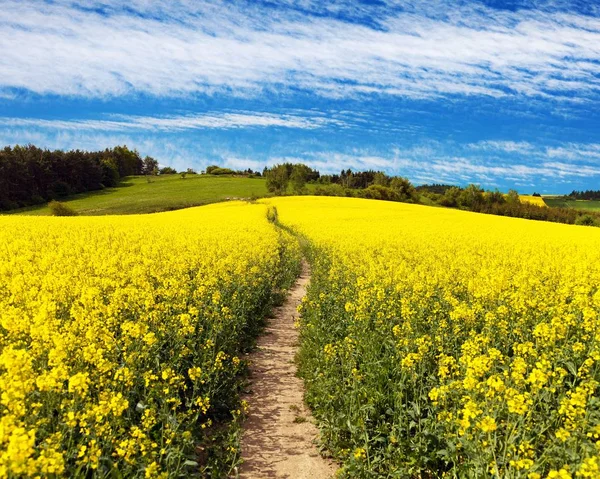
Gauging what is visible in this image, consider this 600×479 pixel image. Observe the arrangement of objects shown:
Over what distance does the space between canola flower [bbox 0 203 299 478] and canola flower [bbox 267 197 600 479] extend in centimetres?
179

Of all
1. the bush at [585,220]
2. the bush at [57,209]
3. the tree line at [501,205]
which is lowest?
the bush at [57,209]

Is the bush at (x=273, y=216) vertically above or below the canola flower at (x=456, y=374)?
above

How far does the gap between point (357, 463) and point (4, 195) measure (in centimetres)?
8386

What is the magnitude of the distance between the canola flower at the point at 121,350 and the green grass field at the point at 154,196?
178 ft

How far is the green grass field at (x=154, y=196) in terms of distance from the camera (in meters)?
69.6

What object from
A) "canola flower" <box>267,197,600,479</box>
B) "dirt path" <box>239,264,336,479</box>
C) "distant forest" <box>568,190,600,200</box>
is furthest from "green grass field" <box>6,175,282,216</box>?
"distant forest" <box>568,190,600,200</box>

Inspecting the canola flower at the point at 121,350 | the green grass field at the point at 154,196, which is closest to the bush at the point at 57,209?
the green grass field at the point at 154,196

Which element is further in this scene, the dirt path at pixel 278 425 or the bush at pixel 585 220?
the bush at pixel 585 220

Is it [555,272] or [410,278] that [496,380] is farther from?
[555,272]

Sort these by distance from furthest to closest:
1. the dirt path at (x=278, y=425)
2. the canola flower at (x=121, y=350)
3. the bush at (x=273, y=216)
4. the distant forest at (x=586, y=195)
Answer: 1. the distant forest at (x=586, y=195)
2. the bush at (x=273, y=216)
3. the dirt path at (x=278, y=425)
4. the canola flower at (x=121, y=350)

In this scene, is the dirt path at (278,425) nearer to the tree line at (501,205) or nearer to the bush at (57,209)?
the bush at (57,209)

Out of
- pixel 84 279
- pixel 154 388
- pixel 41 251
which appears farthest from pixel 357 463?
pixel 41 251

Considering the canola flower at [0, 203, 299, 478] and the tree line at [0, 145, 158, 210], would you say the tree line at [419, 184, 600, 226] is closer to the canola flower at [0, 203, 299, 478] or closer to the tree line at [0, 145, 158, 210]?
the canola flower at [0, 203, 299, 478]

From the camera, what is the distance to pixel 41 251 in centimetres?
1517
